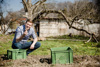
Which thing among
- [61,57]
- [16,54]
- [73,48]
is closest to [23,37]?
[16,54]

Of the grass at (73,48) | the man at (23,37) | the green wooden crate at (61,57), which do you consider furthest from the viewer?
the grass at (73,48)

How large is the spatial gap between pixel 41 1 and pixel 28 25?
7415 millimetres

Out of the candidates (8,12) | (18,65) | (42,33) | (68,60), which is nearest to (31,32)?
(18,65)

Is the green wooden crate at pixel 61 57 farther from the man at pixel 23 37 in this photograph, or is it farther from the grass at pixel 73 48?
the grass at pixel 73 48

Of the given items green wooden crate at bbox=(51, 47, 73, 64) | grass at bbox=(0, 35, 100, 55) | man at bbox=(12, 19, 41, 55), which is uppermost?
man at bbox=(12, 19, 41, 55)

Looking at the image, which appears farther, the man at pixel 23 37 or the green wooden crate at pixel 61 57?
the man at pixel 23 37

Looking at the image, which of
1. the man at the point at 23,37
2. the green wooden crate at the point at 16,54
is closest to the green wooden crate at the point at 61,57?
the man at the point at 23,37

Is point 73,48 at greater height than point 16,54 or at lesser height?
Answer: lesser

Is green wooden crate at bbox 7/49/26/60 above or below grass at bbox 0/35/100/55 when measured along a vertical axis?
above

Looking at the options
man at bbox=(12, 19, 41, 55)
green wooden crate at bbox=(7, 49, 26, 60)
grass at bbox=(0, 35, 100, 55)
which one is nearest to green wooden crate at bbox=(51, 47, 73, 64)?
man at bbox=(12, 19, 41, 55)

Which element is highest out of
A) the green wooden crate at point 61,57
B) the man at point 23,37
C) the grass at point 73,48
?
the man at point 23,37

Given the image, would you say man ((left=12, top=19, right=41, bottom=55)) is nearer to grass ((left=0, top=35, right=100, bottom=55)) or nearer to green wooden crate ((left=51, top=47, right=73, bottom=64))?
green wooden crate ((left=51, top=47, right=73, bottom=64))

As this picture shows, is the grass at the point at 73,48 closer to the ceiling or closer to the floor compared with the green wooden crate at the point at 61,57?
closer to the floor

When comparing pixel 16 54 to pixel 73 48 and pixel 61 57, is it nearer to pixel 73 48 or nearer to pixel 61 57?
pixel 61 57
